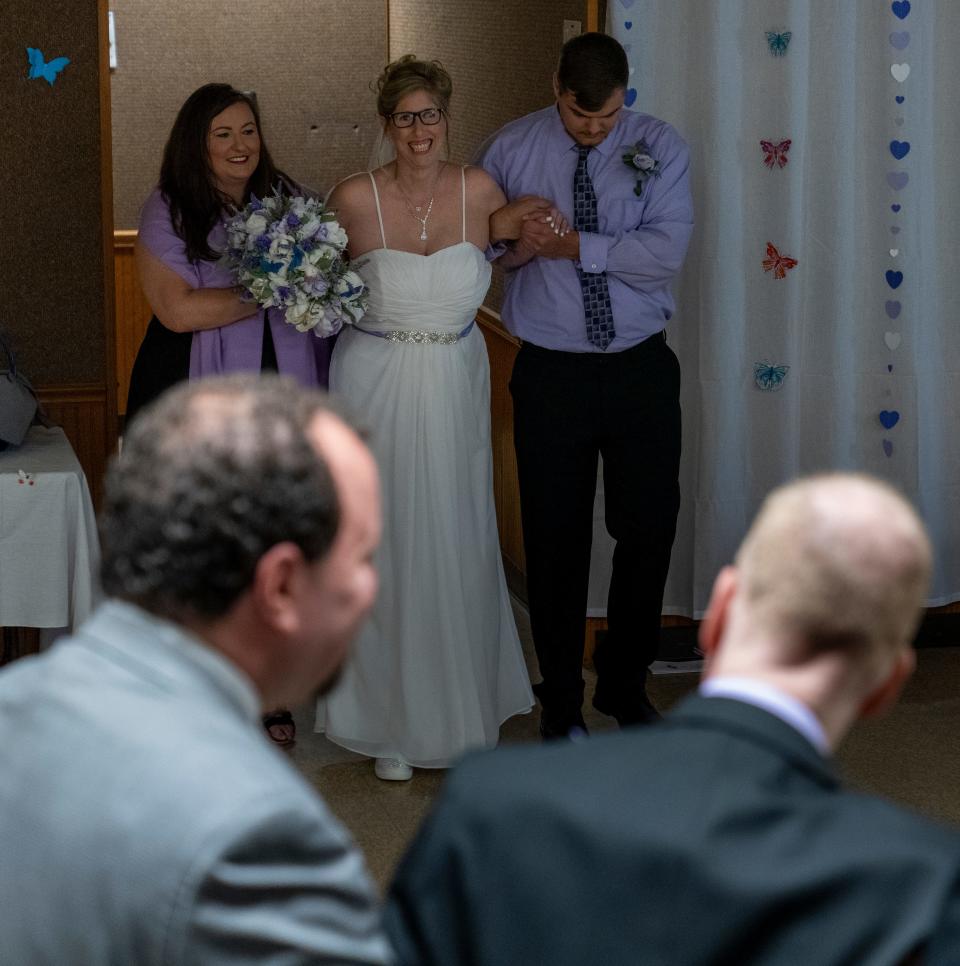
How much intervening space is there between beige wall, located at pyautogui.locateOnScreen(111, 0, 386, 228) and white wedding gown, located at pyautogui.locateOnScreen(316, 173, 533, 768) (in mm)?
4567

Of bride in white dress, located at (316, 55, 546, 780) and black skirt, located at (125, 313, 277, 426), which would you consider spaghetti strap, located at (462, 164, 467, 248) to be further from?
black skirt, located at (125, 313, 277, 426)

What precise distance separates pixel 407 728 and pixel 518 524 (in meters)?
1.63

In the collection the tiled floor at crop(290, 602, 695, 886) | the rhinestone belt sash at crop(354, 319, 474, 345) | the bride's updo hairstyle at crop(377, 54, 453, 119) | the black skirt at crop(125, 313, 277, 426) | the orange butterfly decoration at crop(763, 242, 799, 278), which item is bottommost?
the tiled floor at crop(290, 602, 695, 886)

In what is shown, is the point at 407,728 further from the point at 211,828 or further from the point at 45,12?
the point at 211,828

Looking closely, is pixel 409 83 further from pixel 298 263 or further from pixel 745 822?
pixel 745 822

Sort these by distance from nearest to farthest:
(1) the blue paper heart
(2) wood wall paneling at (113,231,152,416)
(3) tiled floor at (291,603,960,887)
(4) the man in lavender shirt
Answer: (3) tiled floor at (291,603,960,887)
(4) the man in lavender shirt
(1) the blue paper heart
(2) wood wall paneling at (113,231,152,416)

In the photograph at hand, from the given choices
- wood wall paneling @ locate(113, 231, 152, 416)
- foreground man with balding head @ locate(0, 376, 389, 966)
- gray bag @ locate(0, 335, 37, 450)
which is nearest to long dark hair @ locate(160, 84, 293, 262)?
gray bag @ locate(0, 335, 37, 450)

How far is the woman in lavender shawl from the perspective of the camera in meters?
3.83

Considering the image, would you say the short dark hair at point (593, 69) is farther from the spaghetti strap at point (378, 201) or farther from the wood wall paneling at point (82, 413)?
the wood wall paneling at point (82, 413)

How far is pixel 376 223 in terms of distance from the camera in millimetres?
3824

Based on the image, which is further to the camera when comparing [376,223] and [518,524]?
[518,524]

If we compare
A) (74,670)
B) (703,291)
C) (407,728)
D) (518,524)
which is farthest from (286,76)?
(74,670)

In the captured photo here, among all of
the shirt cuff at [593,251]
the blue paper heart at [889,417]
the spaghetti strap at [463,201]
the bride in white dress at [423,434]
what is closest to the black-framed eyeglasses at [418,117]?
the bride in white dress at [423,434]

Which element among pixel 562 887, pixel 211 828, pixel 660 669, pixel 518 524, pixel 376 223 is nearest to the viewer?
pixel 211 828
